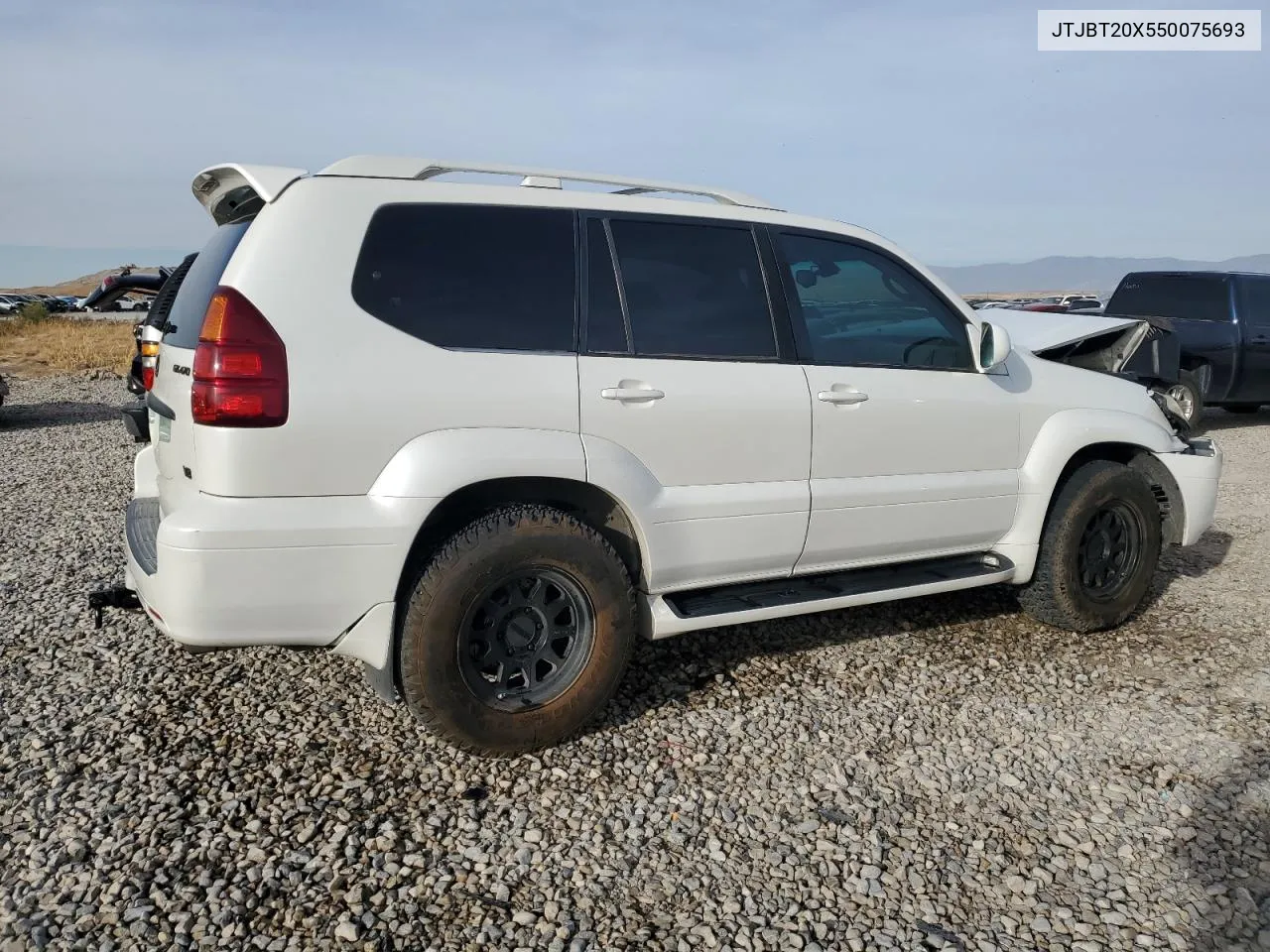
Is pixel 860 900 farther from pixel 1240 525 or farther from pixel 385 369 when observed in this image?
pixel 1240 525

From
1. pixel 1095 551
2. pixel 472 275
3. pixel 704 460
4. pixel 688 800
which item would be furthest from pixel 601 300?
pixel 1095 551

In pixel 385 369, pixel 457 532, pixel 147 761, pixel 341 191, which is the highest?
pixel 341 191

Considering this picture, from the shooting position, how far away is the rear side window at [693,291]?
136 inches

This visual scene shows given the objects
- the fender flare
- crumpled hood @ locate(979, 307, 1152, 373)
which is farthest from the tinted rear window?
the fender flare

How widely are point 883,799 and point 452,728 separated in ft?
4.70

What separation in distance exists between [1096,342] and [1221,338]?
7595 mm

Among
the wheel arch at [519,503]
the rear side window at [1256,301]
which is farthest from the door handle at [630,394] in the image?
the rear side window at [1256,301]

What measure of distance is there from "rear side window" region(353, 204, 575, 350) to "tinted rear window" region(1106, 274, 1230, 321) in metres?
10.9

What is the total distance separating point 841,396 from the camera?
3727 millimetres

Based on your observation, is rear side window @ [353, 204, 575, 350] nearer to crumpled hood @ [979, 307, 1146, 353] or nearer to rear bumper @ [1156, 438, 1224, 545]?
crumpled hood @ [979, 307, 1146, 353]

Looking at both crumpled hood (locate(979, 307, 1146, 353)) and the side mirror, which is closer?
the side mirror

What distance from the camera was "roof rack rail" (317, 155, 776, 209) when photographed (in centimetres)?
314

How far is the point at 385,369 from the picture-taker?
2.95m

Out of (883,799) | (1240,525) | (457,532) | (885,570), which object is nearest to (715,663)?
(885,570)
